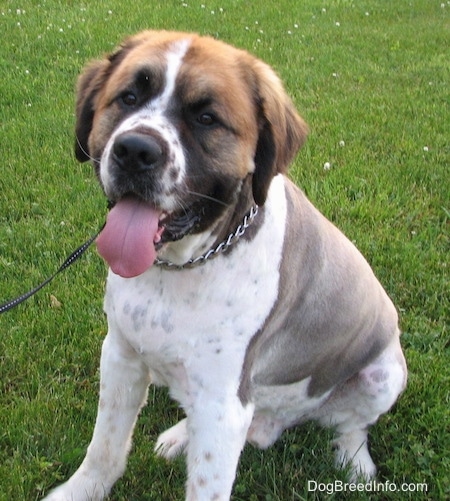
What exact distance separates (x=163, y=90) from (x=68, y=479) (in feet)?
6.23

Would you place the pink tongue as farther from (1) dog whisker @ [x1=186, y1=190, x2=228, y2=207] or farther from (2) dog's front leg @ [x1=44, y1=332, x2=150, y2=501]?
(2) dog's front leg @ [x1=44, y1=332, x2=150, y2=501]

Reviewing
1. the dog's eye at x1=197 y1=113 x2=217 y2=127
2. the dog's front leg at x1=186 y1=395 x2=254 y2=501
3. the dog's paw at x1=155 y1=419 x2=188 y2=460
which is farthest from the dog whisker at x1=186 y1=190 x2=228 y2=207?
the dog's paw at x1=155 y1=419 x2=188 y2=460

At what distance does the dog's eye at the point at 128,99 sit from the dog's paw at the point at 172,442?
161cm

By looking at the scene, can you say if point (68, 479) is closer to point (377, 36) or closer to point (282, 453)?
point (282, 453)

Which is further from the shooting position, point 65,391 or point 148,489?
point 65,391

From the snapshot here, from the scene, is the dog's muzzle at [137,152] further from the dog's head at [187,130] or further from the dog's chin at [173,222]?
the dog's chin at [173,222]

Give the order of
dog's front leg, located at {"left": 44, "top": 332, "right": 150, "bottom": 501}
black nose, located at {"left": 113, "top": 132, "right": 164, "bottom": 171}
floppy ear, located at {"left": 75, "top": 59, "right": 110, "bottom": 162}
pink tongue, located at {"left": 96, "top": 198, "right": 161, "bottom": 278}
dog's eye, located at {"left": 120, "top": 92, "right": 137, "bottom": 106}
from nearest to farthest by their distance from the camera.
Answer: black nose, located at {"left": 113, "top": 132, "right": 164, "bottom": 171}
pink tongue, located at {"left": 96, "top": 198, "right": 161, "bottom": 278}
dog's eye, located at {"left": 120, "top": 92, "right": 137, "bottom": 106}
floppy ear, located at {"left": 75, "top": 59, "right": 110, "bottom": 162}
dog's front leg, located at {"left": 44, "top": 332, "right": 150, "bottom": 501}

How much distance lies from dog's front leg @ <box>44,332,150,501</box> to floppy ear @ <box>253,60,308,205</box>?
0.94 meters

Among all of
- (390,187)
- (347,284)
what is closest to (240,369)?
(347,284)

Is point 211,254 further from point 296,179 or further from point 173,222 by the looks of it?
point 296,179

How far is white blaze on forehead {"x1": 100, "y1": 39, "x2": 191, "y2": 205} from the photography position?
7.66 ft

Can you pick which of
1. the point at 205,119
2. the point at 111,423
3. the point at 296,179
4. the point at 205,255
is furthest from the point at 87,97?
the point at 296,179

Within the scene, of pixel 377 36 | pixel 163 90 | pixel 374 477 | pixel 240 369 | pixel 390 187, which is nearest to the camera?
pixel 163 90

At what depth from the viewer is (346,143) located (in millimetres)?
6363
